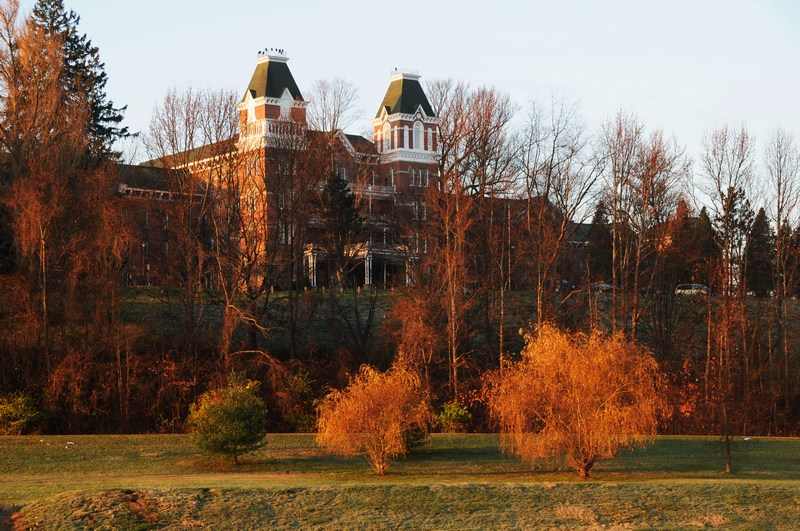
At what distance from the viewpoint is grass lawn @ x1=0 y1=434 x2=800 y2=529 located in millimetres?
18031

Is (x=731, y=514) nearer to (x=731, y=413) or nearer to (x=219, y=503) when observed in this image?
(x=219, y=503)

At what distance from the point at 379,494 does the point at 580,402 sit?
6.20 m

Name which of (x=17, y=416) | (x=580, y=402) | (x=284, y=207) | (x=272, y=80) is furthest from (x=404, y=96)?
(x=580, y=402)

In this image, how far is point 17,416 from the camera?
34.7m

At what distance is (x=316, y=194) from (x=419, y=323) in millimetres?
10998

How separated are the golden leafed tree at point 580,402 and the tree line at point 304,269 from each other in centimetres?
994

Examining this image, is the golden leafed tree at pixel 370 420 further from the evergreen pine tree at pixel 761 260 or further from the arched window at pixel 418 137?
the arched window at pixel 418 137

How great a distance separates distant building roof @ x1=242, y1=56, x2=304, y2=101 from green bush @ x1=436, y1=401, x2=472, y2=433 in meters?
38.1

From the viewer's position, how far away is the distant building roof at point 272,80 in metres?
70.4

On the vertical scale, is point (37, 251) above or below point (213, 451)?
above

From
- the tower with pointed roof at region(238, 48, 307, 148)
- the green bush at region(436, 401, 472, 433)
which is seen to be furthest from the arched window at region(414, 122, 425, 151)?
the green bush at region(436, 401, 472, 433)

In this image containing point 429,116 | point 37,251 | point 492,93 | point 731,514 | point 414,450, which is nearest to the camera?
point 731,514

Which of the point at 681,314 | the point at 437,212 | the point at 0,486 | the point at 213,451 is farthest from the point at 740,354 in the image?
the point at 0,486

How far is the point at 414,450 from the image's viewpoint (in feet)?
95.2
